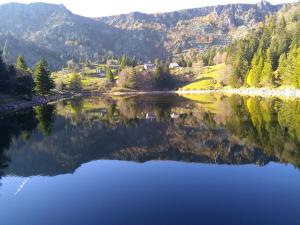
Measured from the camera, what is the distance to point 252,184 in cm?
2612

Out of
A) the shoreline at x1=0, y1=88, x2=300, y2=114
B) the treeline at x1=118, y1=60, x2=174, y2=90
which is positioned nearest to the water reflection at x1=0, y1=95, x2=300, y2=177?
the shoreline at x1=0, y1=88, x2=300, y2=114

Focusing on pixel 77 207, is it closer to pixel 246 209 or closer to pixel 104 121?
pixel 246 209

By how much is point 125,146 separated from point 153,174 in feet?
42.6

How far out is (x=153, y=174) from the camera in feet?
98.0

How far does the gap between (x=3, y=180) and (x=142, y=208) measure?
13.9 meters

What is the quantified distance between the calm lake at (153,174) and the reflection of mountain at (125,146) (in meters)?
0.11

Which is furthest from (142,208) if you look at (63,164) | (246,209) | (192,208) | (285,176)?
(63,164)

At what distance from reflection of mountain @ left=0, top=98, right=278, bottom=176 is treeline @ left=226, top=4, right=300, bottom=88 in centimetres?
6180

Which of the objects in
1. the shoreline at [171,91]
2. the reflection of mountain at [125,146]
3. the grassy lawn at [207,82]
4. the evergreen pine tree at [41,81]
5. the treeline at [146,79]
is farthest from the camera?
the treeline at [146,79]

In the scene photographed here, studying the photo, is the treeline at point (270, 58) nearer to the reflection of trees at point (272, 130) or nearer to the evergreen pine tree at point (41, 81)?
the reflection of trees at point (272, 130)

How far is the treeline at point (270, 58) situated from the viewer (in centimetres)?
11344

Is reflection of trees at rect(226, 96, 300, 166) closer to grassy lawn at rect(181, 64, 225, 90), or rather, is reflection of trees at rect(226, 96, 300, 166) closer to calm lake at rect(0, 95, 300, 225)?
calm lake at rect(0, 95, 300, 225)

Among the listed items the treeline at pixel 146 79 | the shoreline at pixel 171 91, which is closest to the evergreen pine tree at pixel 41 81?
the shoreline at pixel 171 91

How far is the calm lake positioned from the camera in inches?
816
